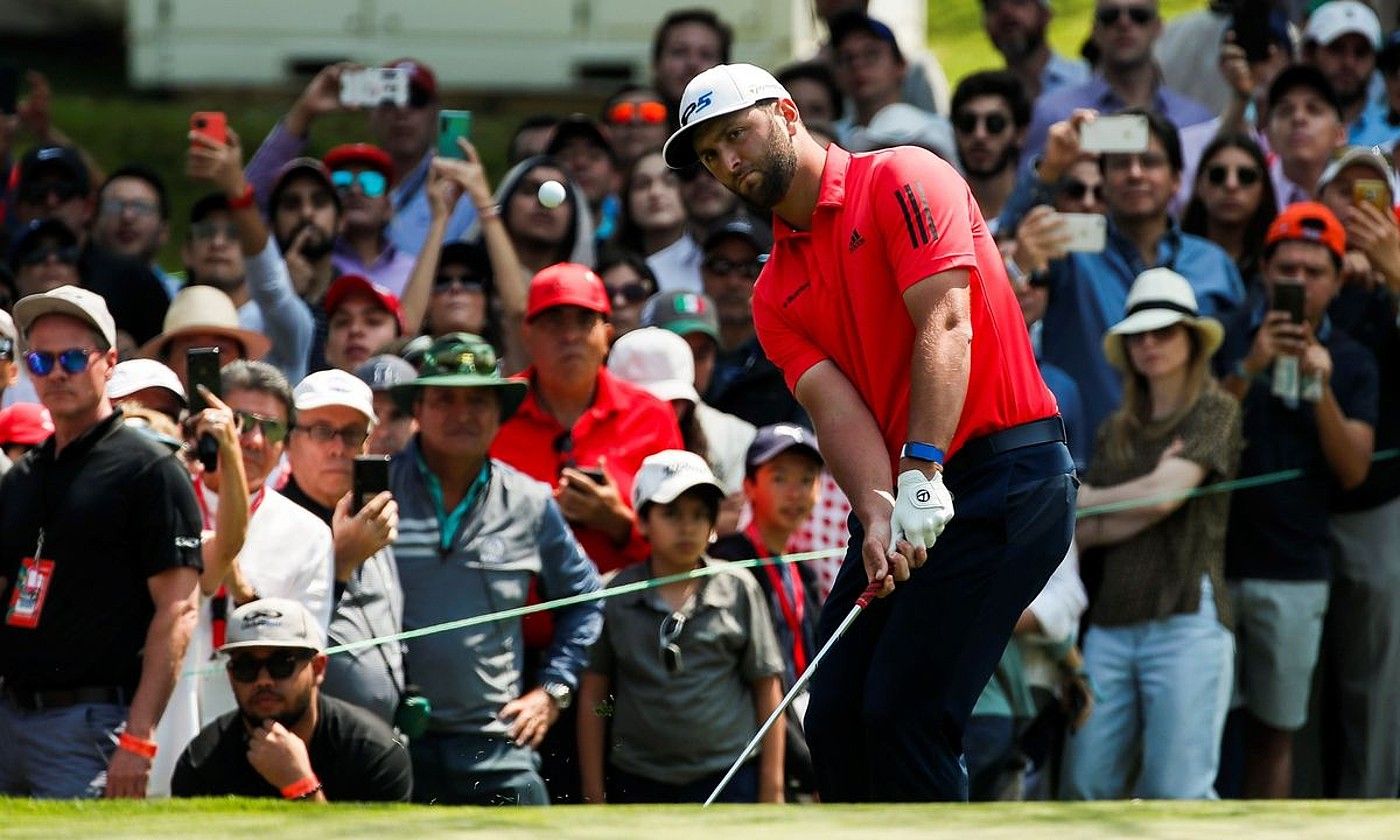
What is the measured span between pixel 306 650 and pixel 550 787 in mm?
1208

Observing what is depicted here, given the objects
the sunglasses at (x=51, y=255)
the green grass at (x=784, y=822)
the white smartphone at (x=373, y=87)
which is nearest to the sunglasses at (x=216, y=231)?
the sunglasses at (x=51, y=255)

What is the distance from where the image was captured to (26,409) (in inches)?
325

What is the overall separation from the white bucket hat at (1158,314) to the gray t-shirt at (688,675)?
77.5 inches

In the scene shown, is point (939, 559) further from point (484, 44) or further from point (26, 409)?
point (484, 44)

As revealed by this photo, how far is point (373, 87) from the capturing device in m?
11.1

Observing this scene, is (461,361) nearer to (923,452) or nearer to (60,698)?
(60,698)

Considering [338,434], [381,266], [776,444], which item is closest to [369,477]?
[338,434]

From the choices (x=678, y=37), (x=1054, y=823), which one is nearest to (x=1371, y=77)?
Answer: (x=678, y=37)

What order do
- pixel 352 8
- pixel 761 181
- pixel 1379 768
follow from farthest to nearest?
pixel 352 8
pixel 1379 768
pixel 761 181

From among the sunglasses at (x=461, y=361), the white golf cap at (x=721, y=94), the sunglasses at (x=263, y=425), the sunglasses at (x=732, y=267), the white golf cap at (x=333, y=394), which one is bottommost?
the sunglasses at (x=263, y=425)

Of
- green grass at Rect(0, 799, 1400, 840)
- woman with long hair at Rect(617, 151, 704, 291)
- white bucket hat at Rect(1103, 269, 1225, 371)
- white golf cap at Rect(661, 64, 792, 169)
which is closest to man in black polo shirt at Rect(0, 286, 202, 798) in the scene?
white golf cap at Rect(661, 64, 792, 169)

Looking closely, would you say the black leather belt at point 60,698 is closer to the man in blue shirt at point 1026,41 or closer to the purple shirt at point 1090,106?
the purple shirt at point 1090,106

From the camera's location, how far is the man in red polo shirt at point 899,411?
6.23 m

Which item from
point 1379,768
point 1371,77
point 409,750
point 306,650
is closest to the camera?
point 306,650
